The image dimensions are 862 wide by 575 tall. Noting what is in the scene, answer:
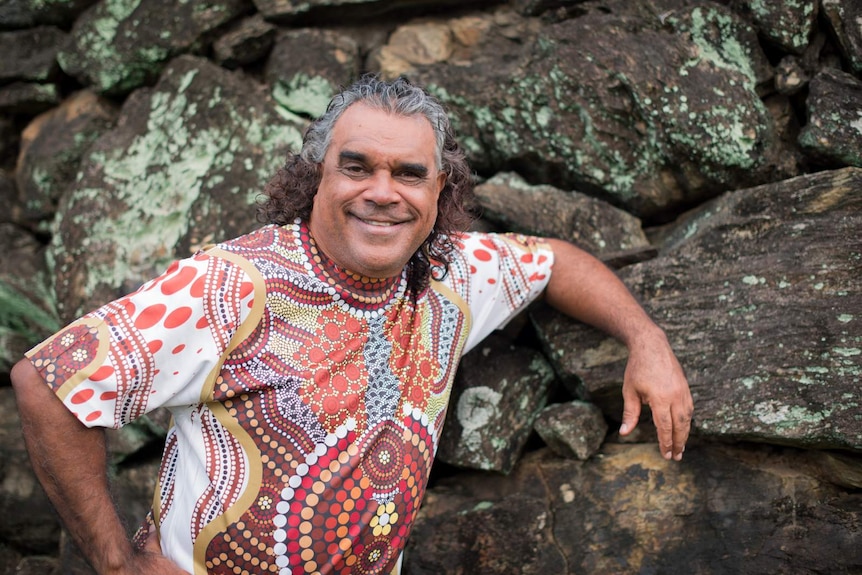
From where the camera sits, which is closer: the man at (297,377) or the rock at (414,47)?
the man at (297,377)

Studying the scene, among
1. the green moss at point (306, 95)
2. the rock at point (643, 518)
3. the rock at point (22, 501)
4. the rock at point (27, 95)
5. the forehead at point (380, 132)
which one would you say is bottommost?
the rock at point (22, 501)

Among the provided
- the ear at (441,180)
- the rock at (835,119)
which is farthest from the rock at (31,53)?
the rock at (835,119)

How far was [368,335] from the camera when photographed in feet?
9.11

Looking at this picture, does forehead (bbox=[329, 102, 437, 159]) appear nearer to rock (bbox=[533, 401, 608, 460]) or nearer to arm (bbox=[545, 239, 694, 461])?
arm (bbox=[545, 239, 694, 461])

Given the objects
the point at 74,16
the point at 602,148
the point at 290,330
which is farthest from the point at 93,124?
the point at 602,148

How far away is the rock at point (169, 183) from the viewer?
3.67m

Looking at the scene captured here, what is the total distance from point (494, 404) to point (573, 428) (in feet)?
1.12

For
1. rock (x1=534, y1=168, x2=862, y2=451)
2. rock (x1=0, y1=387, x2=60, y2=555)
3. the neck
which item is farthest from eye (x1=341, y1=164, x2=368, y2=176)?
rock (x1=0, y1=387, x2=60, y2=555)

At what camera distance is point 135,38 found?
411 centimetres

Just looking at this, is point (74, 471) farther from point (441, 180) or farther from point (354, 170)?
point (441, 180)

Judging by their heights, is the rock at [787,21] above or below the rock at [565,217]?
above

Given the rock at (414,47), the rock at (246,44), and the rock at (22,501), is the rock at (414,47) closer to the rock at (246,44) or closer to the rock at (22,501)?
the rock at (246,44)

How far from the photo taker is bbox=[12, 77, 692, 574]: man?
2365mm

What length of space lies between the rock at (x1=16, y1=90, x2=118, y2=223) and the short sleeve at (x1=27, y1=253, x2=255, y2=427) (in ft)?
7.00
